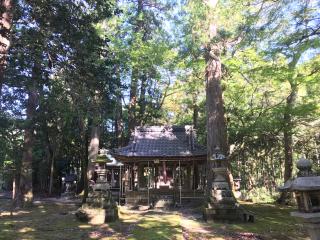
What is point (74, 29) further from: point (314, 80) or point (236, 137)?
point (236, 137)

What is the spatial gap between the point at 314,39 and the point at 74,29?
662cm

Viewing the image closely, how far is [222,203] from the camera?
12.0 m

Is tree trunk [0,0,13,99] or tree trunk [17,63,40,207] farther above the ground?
tree trunk [0,0,13,99]

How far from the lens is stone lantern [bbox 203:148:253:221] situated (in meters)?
11.9

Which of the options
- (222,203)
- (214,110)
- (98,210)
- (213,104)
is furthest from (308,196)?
(213,104)

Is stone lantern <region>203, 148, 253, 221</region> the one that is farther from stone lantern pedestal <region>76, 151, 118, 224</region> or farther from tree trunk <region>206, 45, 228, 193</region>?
stone lantern pedestal <region>76, 151, 118, 224</region>

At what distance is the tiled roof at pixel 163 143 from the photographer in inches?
744

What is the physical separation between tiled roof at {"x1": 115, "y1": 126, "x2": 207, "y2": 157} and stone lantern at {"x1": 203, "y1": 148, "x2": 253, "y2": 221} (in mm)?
6073

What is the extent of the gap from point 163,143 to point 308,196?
14132mm

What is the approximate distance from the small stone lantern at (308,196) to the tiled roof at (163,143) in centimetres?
1194

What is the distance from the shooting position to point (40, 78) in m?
8.91

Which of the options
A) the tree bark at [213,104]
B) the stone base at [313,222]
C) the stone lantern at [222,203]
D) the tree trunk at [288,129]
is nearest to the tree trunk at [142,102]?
the tree bark at [213,104]

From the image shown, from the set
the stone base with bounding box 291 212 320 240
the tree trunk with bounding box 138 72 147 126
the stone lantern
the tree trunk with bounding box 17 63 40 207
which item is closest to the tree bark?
the stone lantern

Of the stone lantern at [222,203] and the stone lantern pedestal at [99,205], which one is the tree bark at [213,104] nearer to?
the stone lantern at [222,203]
